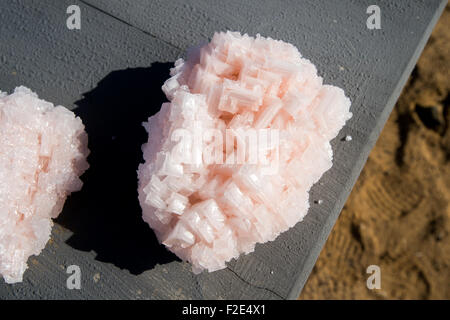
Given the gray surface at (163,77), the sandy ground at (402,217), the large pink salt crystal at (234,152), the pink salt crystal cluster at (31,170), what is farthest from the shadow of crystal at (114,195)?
the sandy ground at (402,217)

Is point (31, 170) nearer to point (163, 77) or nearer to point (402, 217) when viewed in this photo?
point (163, 77)

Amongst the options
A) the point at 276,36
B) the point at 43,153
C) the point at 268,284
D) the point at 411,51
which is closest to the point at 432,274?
the point at 268,284

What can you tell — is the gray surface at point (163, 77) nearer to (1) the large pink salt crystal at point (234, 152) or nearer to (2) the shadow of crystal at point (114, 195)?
(2) the shadow of crystal at point (114, 195)

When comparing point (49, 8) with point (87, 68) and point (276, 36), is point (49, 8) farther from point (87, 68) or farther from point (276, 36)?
point (276, 36)

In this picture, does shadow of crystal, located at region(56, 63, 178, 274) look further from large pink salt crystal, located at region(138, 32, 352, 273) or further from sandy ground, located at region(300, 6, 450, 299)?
sandy ground, located at region(300, 6, 450, 299)

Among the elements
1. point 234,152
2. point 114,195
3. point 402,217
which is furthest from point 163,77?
point 402,217

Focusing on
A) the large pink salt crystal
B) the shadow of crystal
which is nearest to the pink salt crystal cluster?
the shadow of crystal
